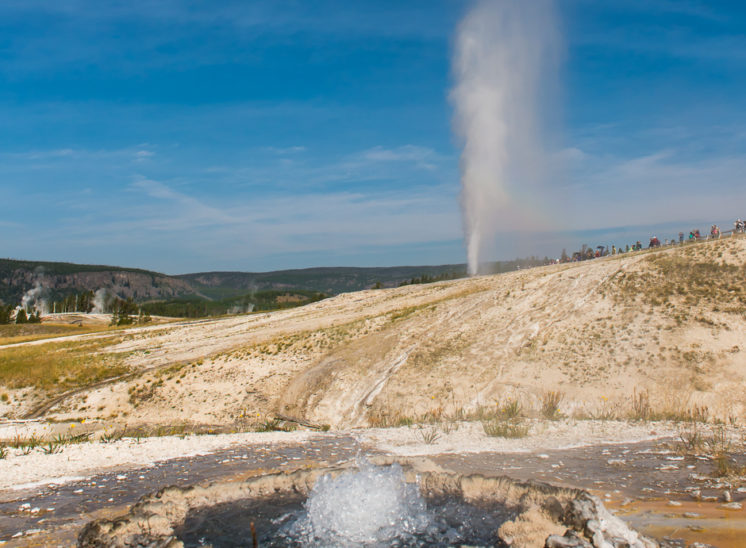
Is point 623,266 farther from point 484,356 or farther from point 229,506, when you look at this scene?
point 229,506

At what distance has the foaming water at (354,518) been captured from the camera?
7602mm

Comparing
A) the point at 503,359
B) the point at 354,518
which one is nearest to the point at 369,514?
the point at 354,518

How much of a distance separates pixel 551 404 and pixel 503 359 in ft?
17.1

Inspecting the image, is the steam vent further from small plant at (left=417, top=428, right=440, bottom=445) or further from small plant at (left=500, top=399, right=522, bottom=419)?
small plant at (left=500, top=399, right=522, bottom=419)

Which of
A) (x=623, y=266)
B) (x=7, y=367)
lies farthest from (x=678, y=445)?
(x=7, y=367)

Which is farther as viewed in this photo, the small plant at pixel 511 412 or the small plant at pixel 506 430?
the small plant at pixel 511 412

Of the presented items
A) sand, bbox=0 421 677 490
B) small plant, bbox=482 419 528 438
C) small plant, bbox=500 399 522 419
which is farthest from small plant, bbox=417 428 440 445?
small plant, bbox=500 399 522 419

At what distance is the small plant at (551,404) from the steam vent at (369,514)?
989 centimetres

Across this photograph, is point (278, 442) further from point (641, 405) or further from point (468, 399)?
point (641, 405)

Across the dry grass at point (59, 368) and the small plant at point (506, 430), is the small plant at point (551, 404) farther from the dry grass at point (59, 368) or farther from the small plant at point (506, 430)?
the dry grass at point (59, 368)

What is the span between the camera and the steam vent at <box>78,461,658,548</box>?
7199mm

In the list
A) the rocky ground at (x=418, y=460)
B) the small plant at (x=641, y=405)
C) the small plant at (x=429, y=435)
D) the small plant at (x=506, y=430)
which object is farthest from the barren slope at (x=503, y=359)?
the rocky ground at (x=418, y=460)

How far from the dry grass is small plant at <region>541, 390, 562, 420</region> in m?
29.5

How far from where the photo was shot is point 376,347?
3017 cm
